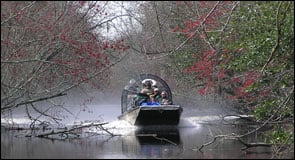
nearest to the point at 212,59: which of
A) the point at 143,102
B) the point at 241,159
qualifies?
the point at 241,159

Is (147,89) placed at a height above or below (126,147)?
above

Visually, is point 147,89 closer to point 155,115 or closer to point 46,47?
point 155,115

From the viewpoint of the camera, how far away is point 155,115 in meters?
25.4

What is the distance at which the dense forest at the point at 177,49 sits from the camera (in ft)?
47.8

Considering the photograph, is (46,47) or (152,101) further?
(152,101)

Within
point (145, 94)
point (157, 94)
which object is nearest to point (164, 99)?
point (157, 94)

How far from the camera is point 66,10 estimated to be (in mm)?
20750

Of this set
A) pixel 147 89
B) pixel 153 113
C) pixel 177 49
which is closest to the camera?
pixel 177 49

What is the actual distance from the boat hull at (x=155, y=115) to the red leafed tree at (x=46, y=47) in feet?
14.3

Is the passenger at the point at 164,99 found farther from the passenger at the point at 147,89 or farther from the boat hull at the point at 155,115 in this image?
the boat hull at the point at 155,115

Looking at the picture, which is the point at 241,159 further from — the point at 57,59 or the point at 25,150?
the point at 57,59

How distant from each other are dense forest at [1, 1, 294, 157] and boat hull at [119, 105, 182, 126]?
162cm

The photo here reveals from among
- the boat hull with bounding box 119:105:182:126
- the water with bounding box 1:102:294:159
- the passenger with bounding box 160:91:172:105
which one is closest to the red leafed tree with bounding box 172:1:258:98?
the boat hull with bounding box 119:105:182:126

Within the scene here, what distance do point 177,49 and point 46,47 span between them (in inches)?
338
